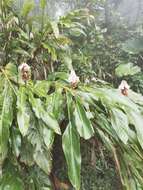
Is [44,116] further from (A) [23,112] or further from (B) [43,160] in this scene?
(B) [43,160]

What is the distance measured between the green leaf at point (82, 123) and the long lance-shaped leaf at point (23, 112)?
0.24 metres

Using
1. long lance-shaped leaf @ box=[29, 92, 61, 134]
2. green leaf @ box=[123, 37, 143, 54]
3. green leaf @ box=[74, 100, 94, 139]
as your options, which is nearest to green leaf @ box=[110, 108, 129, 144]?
green leaf @ box=[74, 100, 94, 139]

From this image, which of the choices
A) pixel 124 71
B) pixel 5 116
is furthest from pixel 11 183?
pixel 124 71

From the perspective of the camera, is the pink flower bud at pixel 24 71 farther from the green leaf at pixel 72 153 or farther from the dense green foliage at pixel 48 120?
the green leaf at pixel 72 153

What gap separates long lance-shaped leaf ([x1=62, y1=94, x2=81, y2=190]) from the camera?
1500mm

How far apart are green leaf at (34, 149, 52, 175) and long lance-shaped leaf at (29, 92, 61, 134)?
120 mm

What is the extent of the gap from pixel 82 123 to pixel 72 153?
0.16m

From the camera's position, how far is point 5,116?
1613 millimetres

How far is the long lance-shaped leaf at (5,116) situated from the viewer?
1506mm

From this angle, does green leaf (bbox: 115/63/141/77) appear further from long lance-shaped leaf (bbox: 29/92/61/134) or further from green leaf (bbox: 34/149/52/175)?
green leaf (bbox: 34/149/52/175)

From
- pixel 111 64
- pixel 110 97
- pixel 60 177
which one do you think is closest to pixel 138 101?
pixel 110 97

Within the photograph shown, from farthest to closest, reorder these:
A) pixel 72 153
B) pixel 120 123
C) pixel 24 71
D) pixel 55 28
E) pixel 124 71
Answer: pixel 124 71
pixel 55 28
pixel 24 71
pixel 120 123
pixel 72 153

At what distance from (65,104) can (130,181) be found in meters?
0.51

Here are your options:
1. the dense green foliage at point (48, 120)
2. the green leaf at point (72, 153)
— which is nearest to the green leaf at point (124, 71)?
the dense green foliage at point (48, 120)
